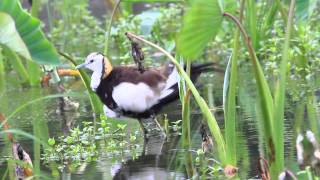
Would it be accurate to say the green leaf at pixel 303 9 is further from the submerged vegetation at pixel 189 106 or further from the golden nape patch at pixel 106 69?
the golden nape patch at pixel 106 69

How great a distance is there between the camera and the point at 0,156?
622 cm

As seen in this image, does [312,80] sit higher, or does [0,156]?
[312,80]

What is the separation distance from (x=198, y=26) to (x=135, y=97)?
2.17 meters

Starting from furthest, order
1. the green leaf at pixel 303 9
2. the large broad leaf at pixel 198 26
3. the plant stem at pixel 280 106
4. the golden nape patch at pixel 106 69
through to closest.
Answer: the golden nape patch at pixel 106 69 < the green leaf at pixel 303 9 < the plant stem at pixel 280 106 < the large broad leaf at pixel 198 26

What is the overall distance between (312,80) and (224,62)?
5.35ft

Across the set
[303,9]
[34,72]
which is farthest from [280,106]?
[34,72]

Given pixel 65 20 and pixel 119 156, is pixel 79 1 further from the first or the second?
pixel 119 156

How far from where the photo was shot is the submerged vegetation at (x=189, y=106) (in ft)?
14.5

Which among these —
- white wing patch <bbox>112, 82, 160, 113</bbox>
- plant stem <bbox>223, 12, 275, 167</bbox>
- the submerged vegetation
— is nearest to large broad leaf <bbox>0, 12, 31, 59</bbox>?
the submerged vegetation

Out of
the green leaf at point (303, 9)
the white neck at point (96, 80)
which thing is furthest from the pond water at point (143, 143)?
the green leaf at point (303, 9)

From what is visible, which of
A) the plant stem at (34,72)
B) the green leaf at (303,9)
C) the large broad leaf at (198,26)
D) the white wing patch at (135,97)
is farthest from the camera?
the plant stem at (34,72)

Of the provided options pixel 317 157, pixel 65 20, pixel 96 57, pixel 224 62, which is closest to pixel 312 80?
pixel 224 62

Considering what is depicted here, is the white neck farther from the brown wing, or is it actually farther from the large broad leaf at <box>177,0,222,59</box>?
the large broad leaf at <box>177,0,222,59</box>

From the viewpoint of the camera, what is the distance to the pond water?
546cm
